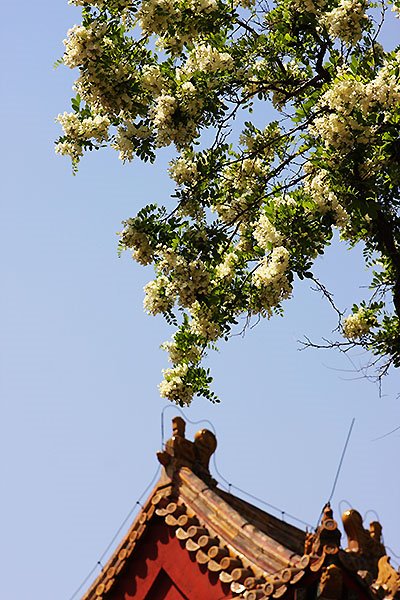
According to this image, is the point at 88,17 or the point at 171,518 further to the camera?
the point at 88,17

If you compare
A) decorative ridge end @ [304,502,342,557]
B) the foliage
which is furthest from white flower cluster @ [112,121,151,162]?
decorative ridge end @ [304,502,342,557]

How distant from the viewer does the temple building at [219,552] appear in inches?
475

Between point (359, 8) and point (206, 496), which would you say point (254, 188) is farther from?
point (206, 496)

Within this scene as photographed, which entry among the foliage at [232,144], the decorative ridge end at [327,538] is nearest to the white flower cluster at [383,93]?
the foliage at [232,144]

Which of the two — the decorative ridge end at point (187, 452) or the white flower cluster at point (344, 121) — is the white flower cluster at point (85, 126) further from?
the decorative ridge end at point (187, 452)

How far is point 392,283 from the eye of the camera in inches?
872

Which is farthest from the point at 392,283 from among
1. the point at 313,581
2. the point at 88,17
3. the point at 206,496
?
the point at 313,581

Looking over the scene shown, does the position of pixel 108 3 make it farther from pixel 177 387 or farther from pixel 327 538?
pixel 327 538

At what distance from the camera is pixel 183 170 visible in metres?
21.7

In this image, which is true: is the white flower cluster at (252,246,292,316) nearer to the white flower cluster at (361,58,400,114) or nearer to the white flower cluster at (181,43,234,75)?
the white flower cluster at (361,58,400,114)

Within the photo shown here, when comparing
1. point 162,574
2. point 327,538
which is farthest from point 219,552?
point 327,538

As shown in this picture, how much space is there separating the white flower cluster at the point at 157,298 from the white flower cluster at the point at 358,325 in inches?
123

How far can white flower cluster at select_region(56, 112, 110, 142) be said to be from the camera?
2164 cm

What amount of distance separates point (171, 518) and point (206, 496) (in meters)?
0.43
